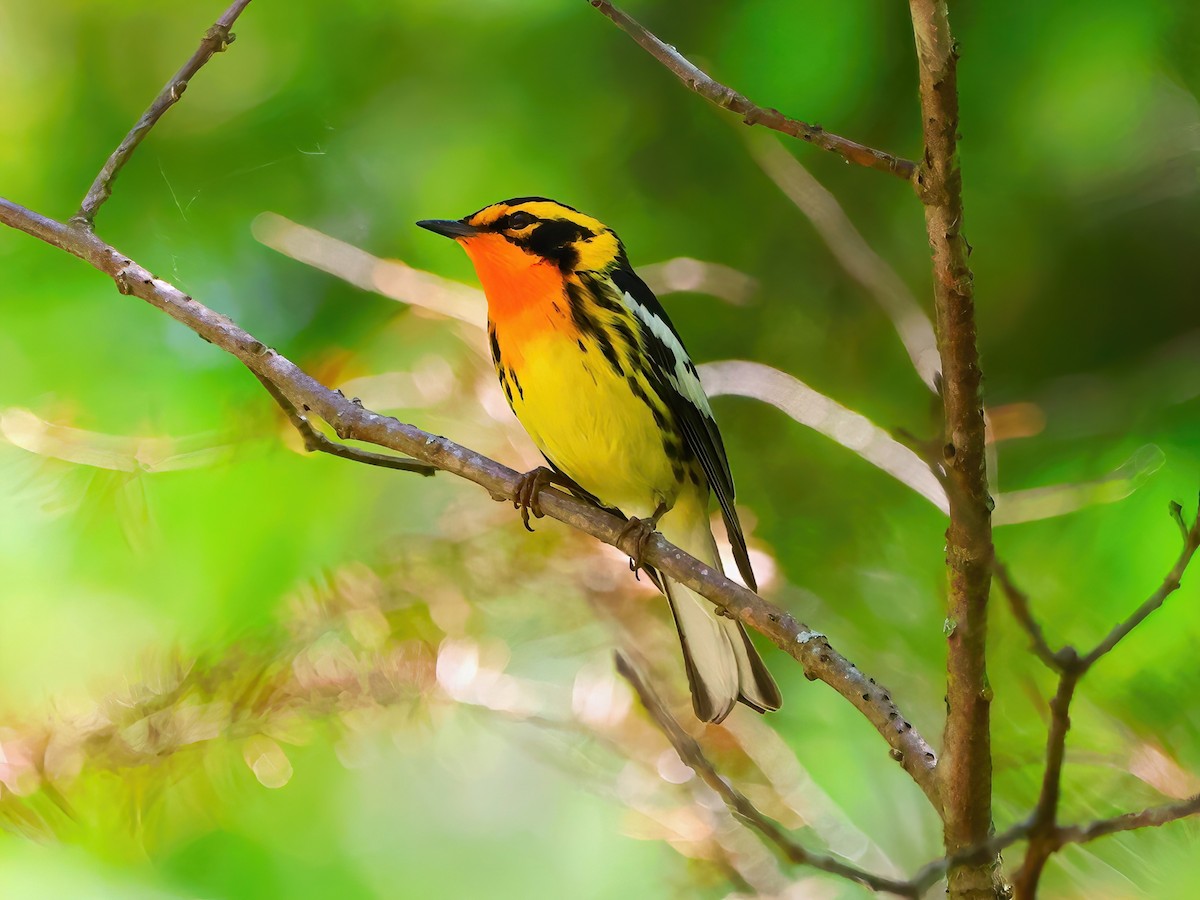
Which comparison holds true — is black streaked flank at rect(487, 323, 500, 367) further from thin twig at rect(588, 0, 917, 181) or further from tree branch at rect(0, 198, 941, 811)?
thin twig at rect(588, 0, 917, 181)

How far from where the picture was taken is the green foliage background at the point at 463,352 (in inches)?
52.5

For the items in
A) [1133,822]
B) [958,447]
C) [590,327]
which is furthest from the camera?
[590,327]

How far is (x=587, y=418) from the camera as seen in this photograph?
106cm

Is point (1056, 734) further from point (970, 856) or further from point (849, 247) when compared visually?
point (849, 247)

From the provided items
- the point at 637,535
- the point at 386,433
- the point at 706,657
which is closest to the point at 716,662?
the point at 706,657

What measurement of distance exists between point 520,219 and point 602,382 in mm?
203

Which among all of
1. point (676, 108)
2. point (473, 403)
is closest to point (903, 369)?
point (676, 108)

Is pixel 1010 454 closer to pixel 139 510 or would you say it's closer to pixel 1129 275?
pixel 1129 275

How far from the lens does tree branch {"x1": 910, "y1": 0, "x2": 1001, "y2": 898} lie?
22.4 inches

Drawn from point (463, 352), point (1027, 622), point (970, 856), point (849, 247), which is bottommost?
point (970, 856)

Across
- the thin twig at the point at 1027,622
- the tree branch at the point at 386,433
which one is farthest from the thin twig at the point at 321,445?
the thin twig at the point at 1027,622

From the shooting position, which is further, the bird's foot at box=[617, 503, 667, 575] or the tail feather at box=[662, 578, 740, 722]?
the tail feather at box=[662, 578, 740, 722]

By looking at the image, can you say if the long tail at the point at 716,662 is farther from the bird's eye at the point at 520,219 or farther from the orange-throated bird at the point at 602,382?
the bird's eye at the point at 520,219

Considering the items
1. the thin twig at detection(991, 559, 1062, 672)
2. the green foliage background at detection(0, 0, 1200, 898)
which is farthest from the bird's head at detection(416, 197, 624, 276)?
the thin twig at detection(991, 559, 1062, 672)
